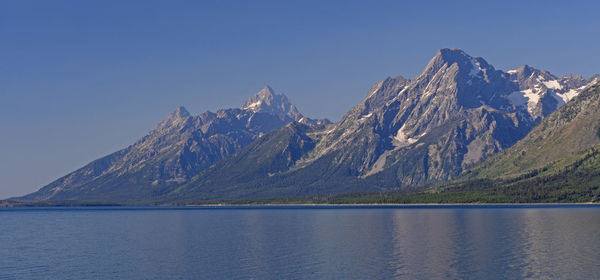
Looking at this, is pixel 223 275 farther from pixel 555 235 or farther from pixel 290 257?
pixel 555 235

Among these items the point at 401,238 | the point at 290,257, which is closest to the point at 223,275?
the point at 290,257

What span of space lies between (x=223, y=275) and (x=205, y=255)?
29.7 metres

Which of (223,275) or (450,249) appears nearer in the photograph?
(223,275)

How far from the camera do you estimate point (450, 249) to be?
463 feet

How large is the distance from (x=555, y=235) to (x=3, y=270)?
13450 centimetres

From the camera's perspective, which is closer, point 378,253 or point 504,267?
point 504,267

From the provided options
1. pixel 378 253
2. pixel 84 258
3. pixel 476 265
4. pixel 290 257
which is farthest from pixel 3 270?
pixel 476 265

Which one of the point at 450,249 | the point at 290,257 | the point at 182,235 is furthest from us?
A: the point at 182,235

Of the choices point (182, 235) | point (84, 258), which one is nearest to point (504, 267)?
point (84, 258)

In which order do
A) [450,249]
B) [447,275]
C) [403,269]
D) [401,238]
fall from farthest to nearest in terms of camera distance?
[401,238], [450,249], [403,269], [447,275]

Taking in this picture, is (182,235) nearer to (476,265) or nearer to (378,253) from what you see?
(378,253)

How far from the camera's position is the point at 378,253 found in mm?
136000

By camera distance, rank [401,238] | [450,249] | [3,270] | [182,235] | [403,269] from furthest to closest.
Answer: [182,235]
[401,238]
[450,249]
[3,270]
[403,269]

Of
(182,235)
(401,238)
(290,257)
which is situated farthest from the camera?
(182,235)
